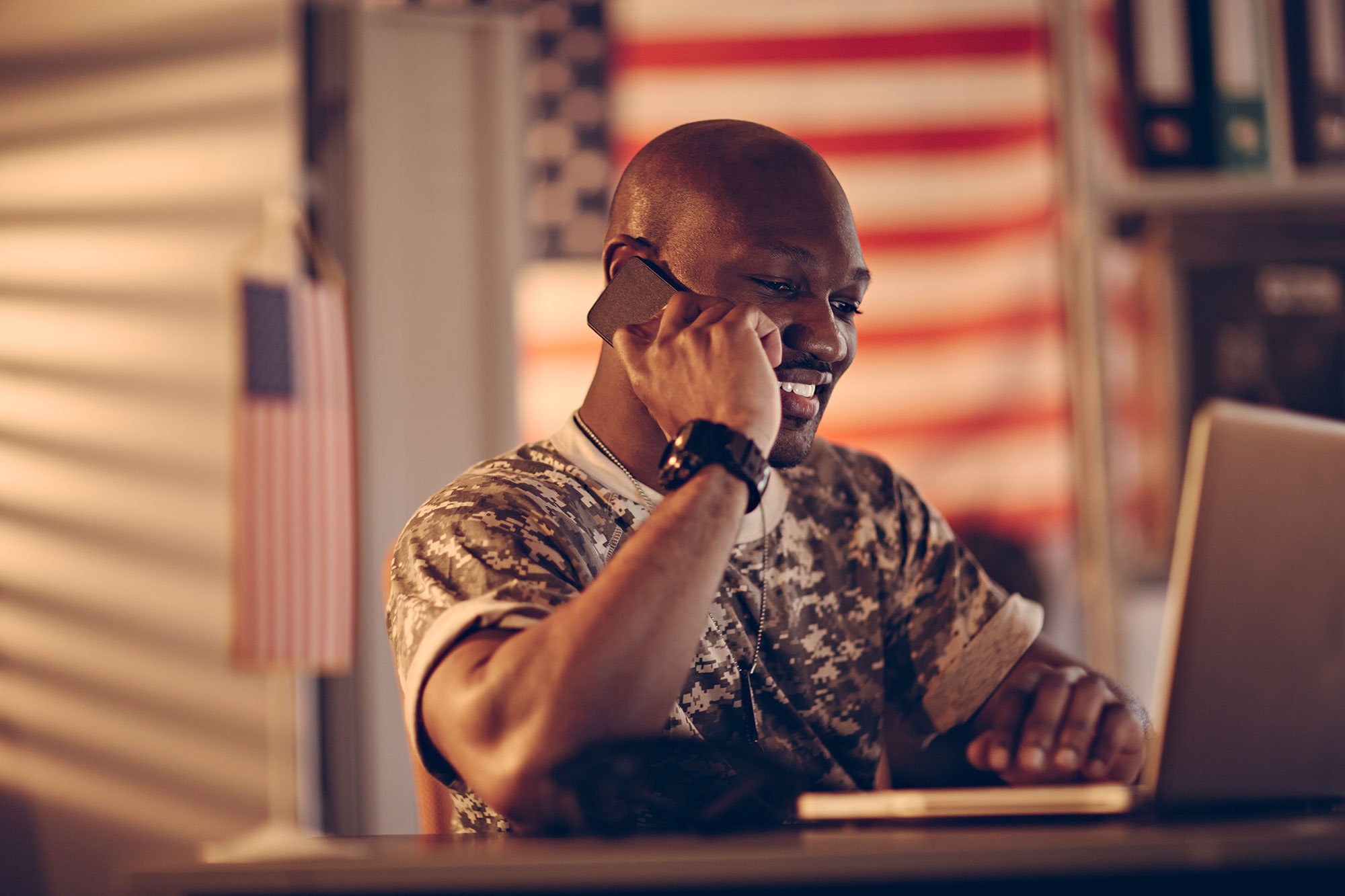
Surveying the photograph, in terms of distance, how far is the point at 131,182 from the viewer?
2.84m

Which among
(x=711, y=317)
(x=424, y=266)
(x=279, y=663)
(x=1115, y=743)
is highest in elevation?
(x=424, y=266)

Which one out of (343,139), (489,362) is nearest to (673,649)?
(489,362)

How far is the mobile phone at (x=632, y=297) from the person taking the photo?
1196 mm

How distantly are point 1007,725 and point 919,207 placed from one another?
6.43 feet

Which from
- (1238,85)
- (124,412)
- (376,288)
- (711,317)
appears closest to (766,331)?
(711,317)

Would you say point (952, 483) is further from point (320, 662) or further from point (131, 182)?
point (131, 182)

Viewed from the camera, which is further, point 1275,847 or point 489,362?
point 489,362

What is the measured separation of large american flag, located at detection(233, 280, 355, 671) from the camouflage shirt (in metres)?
1.10

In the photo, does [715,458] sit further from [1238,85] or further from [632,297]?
[1238,85]

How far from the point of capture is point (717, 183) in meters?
1.19

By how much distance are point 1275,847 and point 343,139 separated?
253 cm

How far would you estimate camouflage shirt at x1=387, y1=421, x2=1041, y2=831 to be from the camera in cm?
103

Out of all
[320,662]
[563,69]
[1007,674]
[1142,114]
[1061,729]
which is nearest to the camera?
[1061,729]

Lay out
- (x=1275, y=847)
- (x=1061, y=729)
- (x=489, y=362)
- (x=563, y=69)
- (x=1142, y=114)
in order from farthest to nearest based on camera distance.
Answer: (x=563, y=69), (x=489, y=362), (x=1142, y=114), (x=1061, y=729), (x=1275, y=847)
